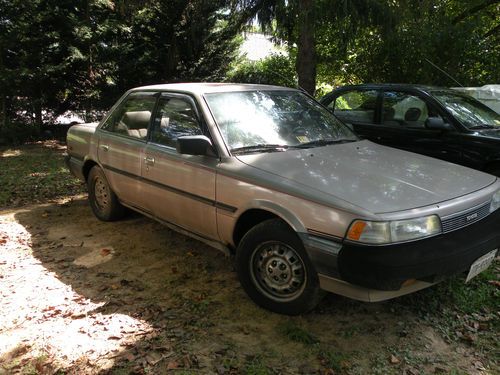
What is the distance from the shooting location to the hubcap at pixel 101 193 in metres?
5.27

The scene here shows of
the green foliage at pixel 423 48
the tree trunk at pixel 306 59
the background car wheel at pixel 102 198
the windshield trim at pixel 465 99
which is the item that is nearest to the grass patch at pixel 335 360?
the background car wheel at pixel 102 198

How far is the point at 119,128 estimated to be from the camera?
16.4ft

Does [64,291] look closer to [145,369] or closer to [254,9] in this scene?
[145,369]

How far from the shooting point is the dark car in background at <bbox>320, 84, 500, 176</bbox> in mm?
5402

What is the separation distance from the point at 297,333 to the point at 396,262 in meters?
0.85

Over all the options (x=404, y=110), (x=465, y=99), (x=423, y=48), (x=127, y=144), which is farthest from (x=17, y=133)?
(x=465, y=99)

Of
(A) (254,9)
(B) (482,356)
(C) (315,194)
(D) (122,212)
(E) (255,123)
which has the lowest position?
(B) (482,356)

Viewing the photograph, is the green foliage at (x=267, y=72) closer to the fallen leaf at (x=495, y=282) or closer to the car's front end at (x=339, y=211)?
the car's front end at (x=339, y=211)

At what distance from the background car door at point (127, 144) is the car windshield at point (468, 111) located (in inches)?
147

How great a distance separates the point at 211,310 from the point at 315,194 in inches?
48.4

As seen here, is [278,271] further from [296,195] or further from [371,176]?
[371,176]

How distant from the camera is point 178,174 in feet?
13.0

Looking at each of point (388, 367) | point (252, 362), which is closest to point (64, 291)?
point (252, 362)

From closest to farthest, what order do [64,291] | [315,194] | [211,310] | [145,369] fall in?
[145,369] → [315,194] → [211,310] → [64,291]
